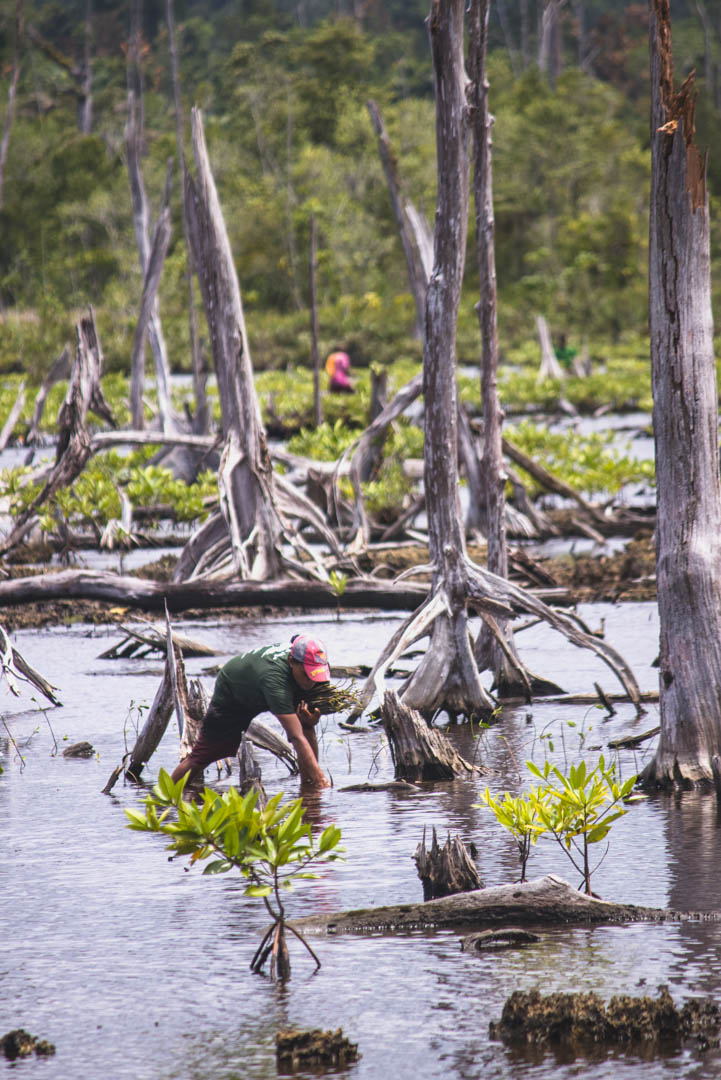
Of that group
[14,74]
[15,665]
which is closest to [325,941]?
[15,665]

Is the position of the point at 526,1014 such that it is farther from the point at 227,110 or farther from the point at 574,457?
the point at 227,110

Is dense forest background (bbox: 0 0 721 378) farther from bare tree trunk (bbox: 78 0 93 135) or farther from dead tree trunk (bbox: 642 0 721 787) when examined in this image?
dead tree trunk (bbox: 642 0 721 787)

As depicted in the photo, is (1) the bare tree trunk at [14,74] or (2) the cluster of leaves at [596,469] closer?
(2) the cluster of leaves at [596,469]

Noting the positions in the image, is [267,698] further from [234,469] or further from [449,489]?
[234,469]

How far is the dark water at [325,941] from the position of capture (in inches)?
212

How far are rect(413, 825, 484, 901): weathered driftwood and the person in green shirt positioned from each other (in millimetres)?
1987

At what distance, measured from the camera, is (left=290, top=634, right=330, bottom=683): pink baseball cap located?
862cm

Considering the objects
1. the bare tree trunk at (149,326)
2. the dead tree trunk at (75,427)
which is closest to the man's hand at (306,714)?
the dead tree trunk at (75,427)

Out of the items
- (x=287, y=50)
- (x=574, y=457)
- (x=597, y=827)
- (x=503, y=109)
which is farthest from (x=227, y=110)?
(x=597, y=827)

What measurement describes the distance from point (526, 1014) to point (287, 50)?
8538 centimetres

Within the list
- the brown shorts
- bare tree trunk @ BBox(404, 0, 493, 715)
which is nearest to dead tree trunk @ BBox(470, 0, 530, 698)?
bare tree trunk @ BBox(404, 0, 493, 715)

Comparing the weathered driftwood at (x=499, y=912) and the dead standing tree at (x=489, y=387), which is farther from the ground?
the dead standing tree at (x=489, y=387)

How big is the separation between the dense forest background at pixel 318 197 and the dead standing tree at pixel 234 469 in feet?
105

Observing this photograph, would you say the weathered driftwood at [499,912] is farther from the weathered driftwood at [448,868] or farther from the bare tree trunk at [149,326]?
the bare tree trunk at [149,326]
